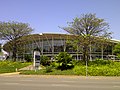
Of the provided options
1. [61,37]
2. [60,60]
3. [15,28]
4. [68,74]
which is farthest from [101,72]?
[61,37]

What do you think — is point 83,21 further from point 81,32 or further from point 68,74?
point 68,74

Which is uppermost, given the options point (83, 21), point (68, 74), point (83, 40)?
point (83, 21)

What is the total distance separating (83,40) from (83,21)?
111 inches

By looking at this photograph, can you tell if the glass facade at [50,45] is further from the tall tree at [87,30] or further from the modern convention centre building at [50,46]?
the tall tree at [87,30]

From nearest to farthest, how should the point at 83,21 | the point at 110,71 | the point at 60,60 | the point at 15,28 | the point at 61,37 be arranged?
the point at 110,71, the point at 60,60, the point at 83,21, the point at 15,28, the point at 61,37

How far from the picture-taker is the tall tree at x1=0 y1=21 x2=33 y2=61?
61.5m

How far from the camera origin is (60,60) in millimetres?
37969

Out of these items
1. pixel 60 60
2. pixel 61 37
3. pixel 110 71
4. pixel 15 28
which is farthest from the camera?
pixel 61 37

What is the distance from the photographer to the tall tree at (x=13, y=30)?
61531mm

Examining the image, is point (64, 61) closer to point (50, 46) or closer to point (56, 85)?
point (56, 85)

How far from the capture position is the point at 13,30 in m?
61.8

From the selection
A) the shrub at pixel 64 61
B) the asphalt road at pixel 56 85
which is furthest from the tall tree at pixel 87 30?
the asphalt road at pixel 56 85

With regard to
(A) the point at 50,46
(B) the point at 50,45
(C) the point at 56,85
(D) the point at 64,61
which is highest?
(B) the point at 50,45

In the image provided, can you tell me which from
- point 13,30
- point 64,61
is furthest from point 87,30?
point 13,30
